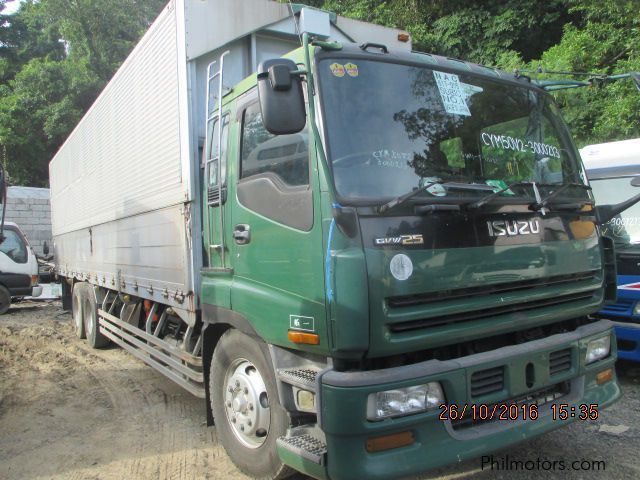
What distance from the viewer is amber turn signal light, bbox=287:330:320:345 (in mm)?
2686

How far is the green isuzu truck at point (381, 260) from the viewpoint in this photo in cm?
259


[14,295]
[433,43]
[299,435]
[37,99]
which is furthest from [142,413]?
[37,99]

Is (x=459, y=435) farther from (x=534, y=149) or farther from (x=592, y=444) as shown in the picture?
(x=534, y=149)

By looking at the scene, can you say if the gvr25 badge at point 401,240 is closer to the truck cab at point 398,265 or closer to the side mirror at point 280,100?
the truck cab at point 398,265

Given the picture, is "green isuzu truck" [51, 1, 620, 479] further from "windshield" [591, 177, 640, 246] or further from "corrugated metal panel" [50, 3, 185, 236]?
"windshield" [591, 177, 640, 246]

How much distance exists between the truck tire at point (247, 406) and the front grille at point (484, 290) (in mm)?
928

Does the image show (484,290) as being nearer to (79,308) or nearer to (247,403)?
(247,403)

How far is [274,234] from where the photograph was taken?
3.10m

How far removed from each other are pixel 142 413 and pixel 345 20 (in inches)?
157

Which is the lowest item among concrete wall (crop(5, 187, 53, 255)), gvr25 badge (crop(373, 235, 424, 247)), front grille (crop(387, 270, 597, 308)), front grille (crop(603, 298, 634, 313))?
front grille (crop(603, 298, 634, 313))

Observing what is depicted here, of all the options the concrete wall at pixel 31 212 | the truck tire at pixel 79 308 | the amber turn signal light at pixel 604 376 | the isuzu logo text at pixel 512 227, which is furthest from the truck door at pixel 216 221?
the concrete wall at pixel 31 212

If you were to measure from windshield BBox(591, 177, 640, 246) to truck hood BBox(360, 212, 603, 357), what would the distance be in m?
2.42

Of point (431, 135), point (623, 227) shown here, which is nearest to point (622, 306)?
point (623, 227)

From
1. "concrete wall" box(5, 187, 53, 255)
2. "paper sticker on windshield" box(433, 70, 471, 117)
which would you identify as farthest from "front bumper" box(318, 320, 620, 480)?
"concrete wall" box(5, 187, 53, 255)
